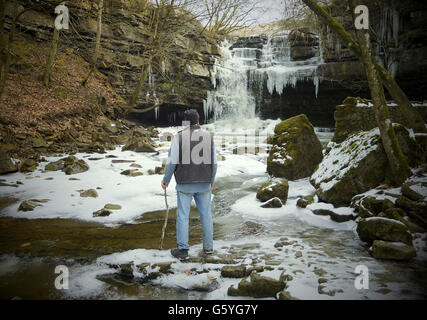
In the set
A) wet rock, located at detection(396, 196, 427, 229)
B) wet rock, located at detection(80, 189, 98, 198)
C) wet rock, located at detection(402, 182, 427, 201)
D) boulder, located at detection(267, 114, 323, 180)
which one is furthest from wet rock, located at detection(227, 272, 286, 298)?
boulder, located at detection(267, 114, 323, 180)

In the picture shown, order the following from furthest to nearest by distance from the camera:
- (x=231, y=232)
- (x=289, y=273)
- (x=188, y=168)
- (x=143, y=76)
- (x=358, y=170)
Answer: (x=143, y=76), (x=358, y=170), (x=231, y=232), (x=188, y=168), (x=289, y=273)

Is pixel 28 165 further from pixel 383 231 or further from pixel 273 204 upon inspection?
pixel 383 231

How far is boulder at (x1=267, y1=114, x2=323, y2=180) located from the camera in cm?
844

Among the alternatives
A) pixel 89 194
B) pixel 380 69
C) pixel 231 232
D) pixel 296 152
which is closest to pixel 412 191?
pixel 380 69

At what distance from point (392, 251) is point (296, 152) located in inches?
208

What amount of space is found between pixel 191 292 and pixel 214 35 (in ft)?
74.8

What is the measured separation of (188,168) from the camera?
11.6ft

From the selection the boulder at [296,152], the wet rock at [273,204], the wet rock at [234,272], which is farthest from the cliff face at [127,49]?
the wet rock at [234,272]

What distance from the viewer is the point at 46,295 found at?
2.72 meters

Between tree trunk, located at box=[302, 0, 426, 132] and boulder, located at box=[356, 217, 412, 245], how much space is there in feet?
9.86

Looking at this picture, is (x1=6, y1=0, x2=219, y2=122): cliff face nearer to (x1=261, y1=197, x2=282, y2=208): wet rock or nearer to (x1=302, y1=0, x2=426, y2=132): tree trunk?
(x1=302, y1=0, x2=426, y2=132): tree trunk

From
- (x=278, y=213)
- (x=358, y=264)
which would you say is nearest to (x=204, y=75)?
(x=278, y=213)
